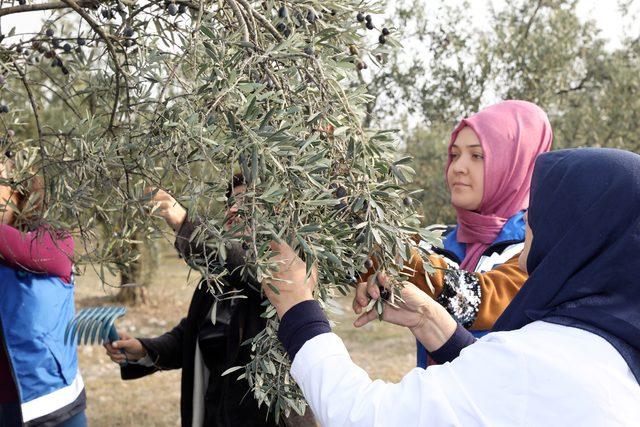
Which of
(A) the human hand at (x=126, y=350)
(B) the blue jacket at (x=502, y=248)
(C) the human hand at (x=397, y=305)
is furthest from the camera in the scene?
(A) the human hand at (x=126, y=350)

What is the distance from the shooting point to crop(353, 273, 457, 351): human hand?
2238 millimetres

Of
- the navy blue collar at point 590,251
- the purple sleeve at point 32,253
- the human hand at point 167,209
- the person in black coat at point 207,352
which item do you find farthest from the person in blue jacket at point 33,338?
the navy blue collar at point 590,251

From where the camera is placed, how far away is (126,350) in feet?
12.3

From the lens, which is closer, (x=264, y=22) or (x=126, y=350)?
(x=264, y=22)

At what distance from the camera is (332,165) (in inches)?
81.2

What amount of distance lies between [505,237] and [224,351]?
140 centimetres

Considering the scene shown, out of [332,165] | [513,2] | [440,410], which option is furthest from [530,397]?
[513,2]

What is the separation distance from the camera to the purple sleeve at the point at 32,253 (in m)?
3.43

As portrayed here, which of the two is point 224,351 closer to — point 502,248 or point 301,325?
point 502,248

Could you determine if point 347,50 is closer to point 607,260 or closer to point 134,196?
point 134,196

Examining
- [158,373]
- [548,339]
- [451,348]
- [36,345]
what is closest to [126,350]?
[36,345]

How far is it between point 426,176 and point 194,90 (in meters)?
9.23

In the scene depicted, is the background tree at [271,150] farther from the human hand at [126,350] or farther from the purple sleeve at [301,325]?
the human hand at [126,350]

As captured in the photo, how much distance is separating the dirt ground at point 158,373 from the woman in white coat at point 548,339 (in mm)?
3113
